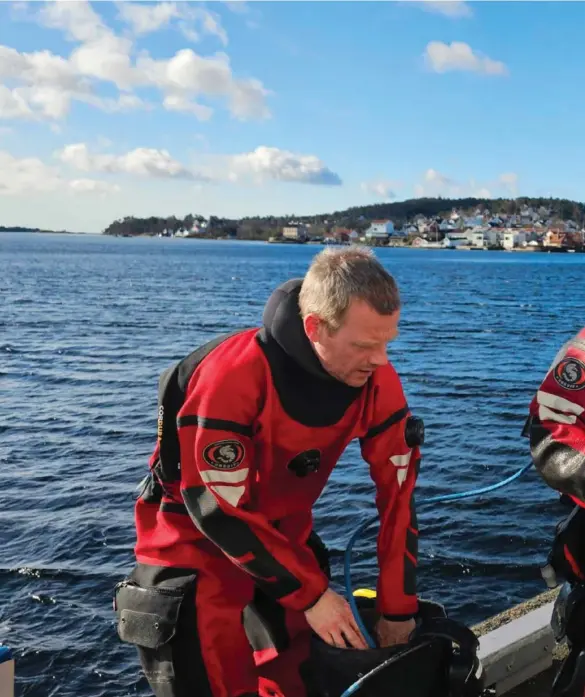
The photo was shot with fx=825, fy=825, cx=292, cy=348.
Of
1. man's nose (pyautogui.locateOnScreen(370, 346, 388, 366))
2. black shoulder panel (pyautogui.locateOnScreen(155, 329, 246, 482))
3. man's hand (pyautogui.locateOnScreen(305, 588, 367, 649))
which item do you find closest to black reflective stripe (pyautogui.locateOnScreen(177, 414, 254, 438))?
black shoulder panel (pyautogui.locateOnScreen(155, 329, 246, 482))

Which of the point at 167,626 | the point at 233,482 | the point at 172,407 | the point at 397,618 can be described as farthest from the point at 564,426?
the point at 167,626

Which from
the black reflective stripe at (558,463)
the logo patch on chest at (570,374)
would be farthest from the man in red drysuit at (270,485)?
the logo patch on chest at (570,374)

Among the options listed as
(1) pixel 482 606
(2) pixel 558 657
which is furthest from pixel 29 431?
(2) pixel 558 657

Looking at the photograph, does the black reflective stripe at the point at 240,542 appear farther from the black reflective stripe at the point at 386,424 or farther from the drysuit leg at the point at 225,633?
the black reflective stripe at the point at 386,424

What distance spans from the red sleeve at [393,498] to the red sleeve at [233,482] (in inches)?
13.8

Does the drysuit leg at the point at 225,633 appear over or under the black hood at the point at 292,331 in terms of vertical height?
under

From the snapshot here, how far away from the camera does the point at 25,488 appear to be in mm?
13328

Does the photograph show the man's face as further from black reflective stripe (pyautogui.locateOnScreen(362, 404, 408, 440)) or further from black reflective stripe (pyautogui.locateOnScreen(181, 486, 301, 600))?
black reflective stripe (pyautogui.locateOnScreen(181, 486, 301, 600))

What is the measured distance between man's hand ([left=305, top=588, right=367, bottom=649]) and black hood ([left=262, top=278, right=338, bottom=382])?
86cm

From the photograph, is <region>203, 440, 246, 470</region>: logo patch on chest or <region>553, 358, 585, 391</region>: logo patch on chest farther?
<region>553, 358, 585, 391</region>: logo patch on chest

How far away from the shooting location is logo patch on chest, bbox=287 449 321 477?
3.30m

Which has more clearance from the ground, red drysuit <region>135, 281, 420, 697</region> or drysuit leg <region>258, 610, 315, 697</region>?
red drysuit <region>135, 281, 420, 697</region>

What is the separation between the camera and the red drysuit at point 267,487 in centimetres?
305

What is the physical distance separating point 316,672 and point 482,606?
22.6 feet
